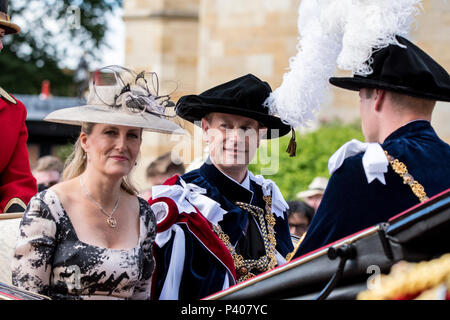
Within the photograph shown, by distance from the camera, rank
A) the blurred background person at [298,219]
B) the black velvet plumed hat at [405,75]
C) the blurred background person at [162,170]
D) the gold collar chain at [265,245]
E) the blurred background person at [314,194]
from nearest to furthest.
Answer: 1. the black velvet plumed hat at [405,75]
2. the gold collar chain at [265,245]
3. the blurred background person at [298,219]
4. the blurred background person at [162,170]
5. the blurred background person at [314,194]

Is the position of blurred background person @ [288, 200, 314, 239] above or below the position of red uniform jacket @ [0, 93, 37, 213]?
below

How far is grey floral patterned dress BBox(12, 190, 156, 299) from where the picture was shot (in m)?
2.71

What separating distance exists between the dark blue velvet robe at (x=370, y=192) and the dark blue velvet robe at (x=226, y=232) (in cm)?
76

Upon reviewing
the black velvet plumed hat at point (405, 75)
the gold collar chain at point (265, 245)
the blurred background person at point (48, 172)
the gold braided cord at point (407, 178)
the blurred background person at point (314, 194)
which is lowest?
the blurred background person at point (314, 194)

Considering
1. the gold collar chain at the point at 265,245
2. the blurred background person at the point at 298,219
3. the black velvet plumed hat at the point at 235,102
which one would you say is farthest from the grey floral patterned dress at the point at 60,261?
the blurred background person at the point at 298,219

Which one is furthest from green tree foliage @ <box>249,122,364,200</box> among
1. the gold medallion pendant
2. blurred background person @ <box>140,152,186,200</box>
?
the gold medallion pendant

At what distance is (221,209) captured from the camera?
3.52 meters

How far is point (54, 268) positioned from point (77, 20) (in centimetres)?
256

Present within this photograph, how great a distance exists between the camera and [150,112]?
10.1ft

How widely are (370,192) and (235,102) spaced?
47.4 inches

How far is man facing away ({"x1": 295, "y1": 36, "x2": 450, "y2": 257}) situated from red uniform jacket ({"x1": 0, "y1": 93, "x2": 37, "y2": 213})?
76.9 inches

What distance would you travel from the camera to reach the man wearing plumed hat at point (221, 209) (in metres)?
3.30

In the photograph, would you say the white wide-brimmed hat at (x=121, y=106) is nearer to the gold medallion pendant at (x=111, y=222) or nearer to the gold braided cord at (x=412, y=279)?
the gold medallion pendant at (x=111, y=222)

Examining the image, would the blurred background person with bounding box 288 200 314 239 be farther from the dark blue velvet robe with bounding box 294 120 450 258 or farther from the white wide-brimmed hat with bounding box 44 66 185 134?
the dark blue velvet robe with bounding box 294 120 450 258
